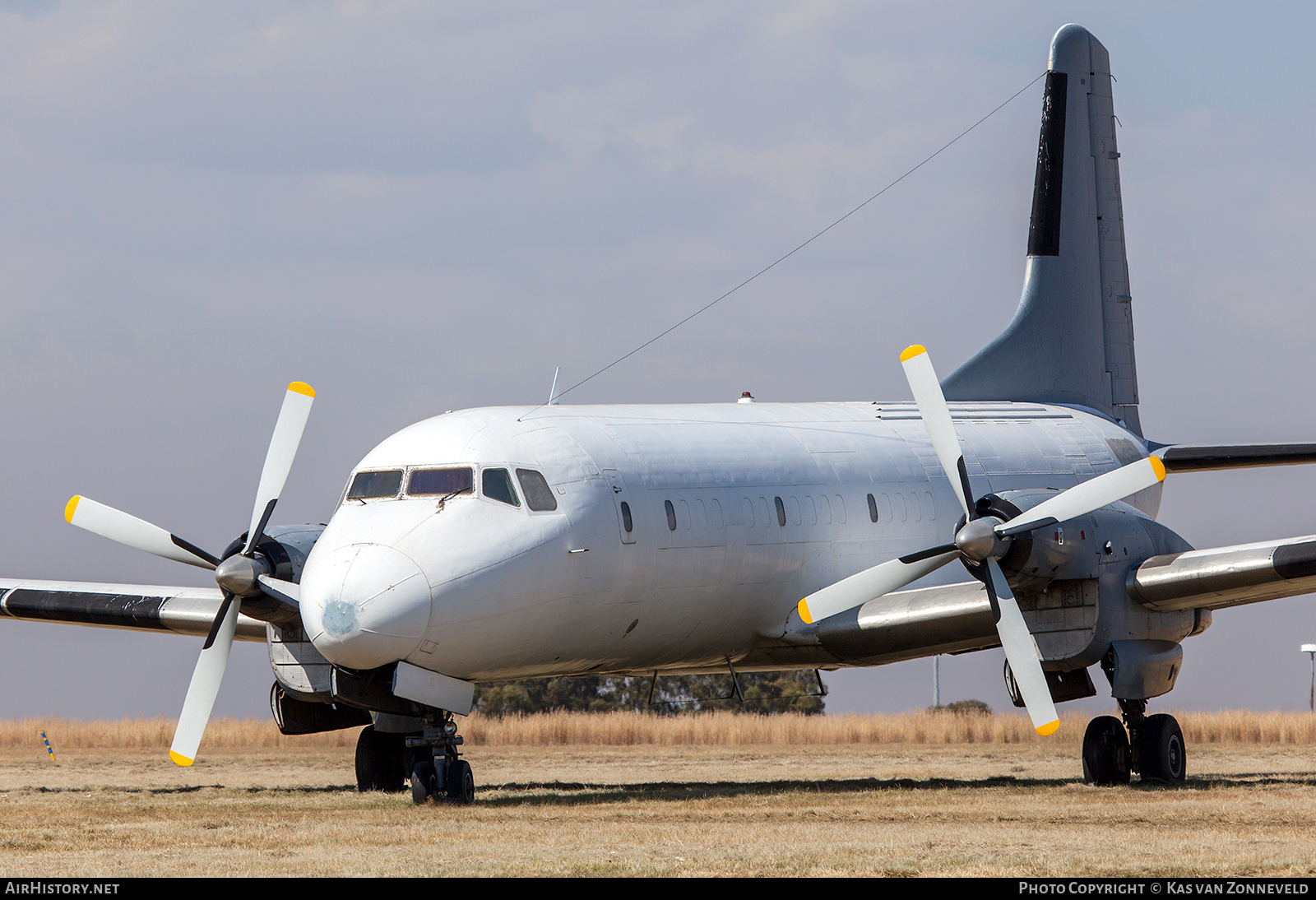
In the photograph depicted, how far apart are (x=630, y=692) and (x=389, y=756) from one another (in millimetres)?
23655

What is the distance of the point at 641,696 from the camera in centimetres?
4259

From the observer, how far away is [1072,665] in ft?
59.7

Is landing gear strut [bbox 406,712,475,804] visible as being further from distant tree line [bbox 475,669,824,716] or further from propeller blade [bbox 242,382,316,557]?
distant tree line [bbox 475,669,824,716]

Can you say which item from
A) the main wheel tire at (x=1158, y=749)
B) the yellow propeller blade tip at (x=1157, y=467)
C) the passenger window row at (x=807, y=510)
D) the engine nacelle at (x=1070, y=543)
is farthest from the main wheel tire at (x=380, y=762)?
the yellow propeller blade tip at (x=1157, y=467)

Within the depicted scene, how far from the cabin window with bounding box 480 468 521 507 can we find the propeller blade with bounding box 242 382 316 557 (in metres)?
3.03

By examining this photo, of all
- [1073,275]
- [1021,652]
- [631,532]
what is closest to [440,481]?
[631,532]

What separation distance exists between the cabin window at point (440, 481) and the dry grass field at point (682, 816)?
2.86 m

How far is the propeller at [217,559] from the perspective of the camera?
17359mm

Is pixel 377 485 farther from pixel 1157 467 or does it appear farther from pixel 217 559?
pixel 1157 467

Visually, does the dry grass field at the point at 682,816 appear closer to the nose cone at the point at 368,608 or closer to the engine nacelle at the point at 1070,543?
the nose cone at the point at 368,608

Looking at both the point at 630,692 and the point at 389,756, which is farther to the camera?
the point at 630,692
